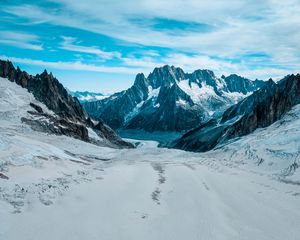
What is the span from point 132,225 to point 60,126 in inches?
3969

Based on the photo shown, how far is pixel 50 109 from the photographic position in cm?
14438

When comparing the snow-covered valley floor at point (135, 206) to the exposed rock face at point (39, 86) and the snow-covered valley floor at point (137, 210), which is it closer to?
the snow-covered valley floor at point (137, 210)

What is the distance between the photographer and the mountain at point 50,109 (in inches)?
4245

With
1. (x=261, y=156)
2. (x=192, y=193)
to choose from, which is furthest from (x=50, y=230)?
(x=261, y=156)

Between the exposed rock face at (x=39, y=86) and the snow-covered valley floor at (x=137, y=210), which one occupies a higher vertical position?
the exposed rock face at (x=39, y=86)

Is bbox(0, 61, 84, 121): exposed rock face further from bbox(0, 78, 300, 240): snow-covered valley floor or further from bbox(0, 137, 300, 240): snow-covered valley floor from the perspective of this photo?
bbox(0, 137, 300, 240): snow-covered valley floor

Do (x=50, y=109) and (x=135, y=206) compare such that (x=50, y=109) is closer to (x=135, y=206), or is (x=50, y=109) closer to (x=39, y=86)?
(x=39, y=86)

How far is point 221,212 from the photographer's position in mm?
16719

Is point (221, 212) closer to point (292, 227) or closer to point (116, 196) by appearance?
point (292, 227)

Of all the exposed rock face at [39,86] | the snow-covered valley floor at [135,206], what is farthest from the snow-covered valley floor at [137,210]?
the exposed rock face at [39,86]

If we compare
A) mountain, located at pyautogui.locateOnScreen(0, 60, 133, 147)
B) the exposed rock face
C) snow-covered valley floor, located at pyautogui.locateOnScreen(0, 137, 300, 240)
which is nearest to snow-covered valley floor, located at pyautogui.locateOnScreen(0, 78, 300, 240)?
snow-covered valley floor, located at pyautogui.locateOnScreen(0, 137, 300, 240)

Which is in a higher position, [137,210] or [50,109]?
[50,109]

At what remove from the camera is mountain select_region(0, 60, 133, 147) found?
107812mm

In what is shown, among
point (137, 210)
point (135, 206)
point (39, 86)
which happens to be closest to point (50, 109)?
point (39, 86)
